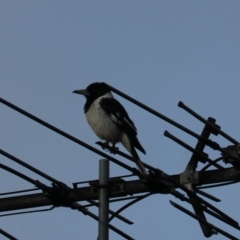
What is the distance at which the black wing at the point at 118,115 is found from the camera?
904 cm

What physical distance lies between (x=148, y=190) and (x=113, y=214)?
376 millimetres

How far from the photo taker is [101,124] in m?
9.58

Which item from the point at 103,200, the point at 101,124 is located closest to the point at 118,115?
the point at 101,124

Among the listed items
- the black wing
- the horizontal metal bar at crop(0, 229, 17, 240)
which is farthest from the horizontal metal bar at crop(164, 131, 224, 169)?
the black wing

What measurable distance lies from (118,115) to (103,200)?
446 cm

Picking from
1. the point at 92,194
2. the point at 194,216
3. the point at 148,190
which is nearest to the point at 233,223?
the point at 194,216

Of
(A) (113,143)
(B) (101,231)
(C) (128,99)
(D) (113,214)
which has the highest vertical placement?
(A) (113,143)

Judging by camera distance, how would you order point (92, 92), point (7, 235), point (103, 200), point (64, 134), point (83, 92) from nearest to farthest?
point (103, 200) < point (64, 134) < point (7, 235) < point (83, 92) < point (92, 92)

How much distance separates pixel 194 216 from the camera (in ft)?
18.0

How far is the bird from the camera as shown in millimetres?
9055

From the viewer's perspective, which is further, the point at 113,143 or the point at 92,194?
the point at 113,143

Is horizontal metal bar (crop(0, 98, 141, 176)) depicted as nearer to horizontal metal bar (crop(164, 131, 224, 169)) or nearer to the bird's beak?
horizontal metal bar (crop(164, 131, 224, 169))

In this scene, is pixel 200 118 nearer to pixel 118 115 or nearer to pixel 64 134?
pixel 64 134

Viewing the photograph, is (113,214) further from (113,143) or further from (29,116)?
(113,143)
